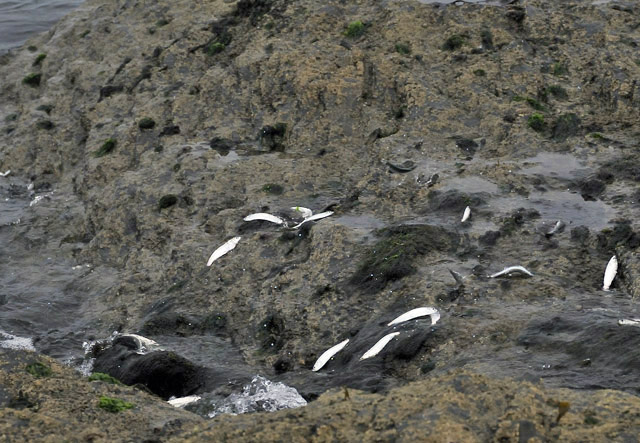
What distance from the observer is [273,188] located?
9258 millimetres

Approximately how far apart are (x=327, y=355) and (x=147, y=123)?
15.6ft

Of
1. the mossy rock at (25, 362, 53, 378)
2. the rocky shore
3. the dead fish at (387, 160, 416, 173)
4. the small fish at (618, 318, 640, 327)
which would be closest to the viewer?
the rocky shore

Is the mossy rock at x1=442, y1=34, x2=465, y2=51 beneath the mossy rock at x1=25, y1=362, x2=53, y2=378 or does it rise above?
beneath

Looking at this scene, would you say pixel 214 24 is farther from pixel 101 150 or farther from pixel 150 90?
pixel 101 150

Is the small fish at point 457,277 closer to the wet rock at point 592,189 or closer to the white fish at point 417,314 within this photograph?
the white fish at point 417,314

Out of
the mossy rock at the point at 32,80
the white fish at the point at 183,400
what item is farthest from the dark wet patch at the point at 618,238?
the mossy rock at the point at 32,80

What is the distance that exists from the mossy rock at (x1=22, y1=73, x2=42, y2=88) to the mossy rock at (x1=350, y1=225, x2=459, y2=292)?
741 centimetres

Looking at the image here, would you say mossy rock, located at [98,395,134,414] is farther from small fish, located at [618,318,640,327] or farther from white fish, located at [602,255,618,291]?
white fish, located at [602,255,618,291]

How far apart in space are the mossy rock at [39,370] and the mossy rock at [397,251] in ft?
9.53

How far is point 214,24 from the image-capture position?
1184 cm

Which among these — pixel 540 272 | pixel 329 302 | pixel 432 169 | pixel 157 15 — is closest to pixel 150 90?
pixel 157 15

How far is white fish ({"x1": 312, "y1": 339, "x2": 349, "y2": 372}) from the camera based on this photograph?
6.81m

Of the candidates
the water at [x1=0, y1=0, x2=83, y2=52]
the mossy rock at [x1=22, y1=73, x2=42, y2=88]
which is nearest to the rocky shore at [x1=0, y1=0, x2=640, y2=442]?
the mossy rock at [x1=22, y1=73, x2=42, y2=88]

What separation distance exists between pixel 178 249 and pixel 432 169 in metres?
2.48
